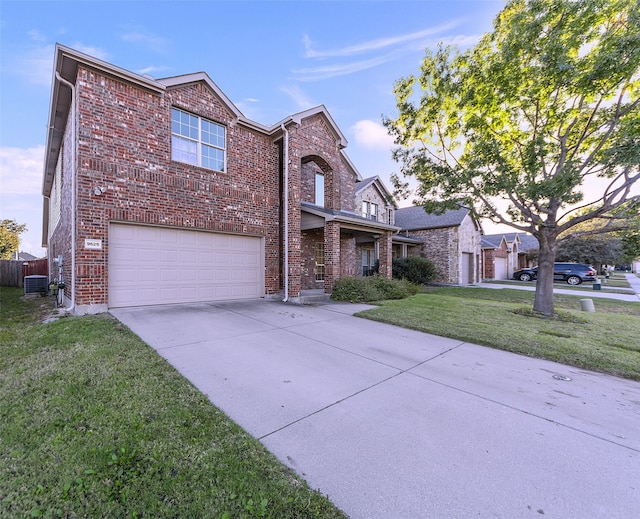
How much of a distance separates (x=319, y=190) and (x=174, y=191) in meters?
7.07

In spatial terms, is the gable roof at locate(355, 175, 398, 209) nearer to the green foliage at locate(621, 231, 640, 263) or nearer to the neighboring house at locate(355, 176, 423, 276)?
the neighboring house at locate(355, 176, 423, 276)

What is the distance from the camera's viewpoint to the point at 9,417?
8.89ft

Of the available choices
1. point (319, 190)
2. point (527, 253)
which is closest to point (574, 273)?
point (527, 253)

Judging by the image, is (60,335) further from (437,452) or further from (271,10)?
(271,10)

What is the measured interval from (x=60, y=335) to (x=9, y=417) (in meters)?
3.10

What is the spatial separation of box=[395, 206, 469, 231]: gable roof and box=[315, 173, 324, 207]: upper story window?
27.3ft

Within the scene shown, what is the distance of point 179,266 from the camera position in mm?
8547

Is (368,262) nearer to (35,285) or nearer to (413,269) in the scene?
(413,269)

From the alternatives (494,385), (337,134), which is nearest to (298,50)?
(337,134)

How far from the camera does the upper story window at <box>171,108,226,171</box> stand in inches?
335

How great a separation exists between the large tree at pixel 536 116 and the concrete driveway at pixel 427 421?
5.87 metres

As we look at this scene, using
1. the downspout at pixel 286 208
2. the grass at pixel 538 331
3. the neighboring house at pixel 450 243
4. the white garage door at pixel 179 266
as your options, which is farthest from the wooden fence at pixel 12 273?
the neighboring house at pixel 450 243

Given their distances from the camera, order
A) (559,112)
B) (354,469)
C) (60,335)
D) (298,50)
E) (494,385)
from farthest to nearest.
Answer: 1. (298,50)
2. (559,112)
3. (60,335)
4. (494,385)
5. (354,469)

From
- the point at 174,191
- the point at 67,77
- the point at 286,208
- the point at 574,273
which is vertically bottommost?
the point at 574,273
